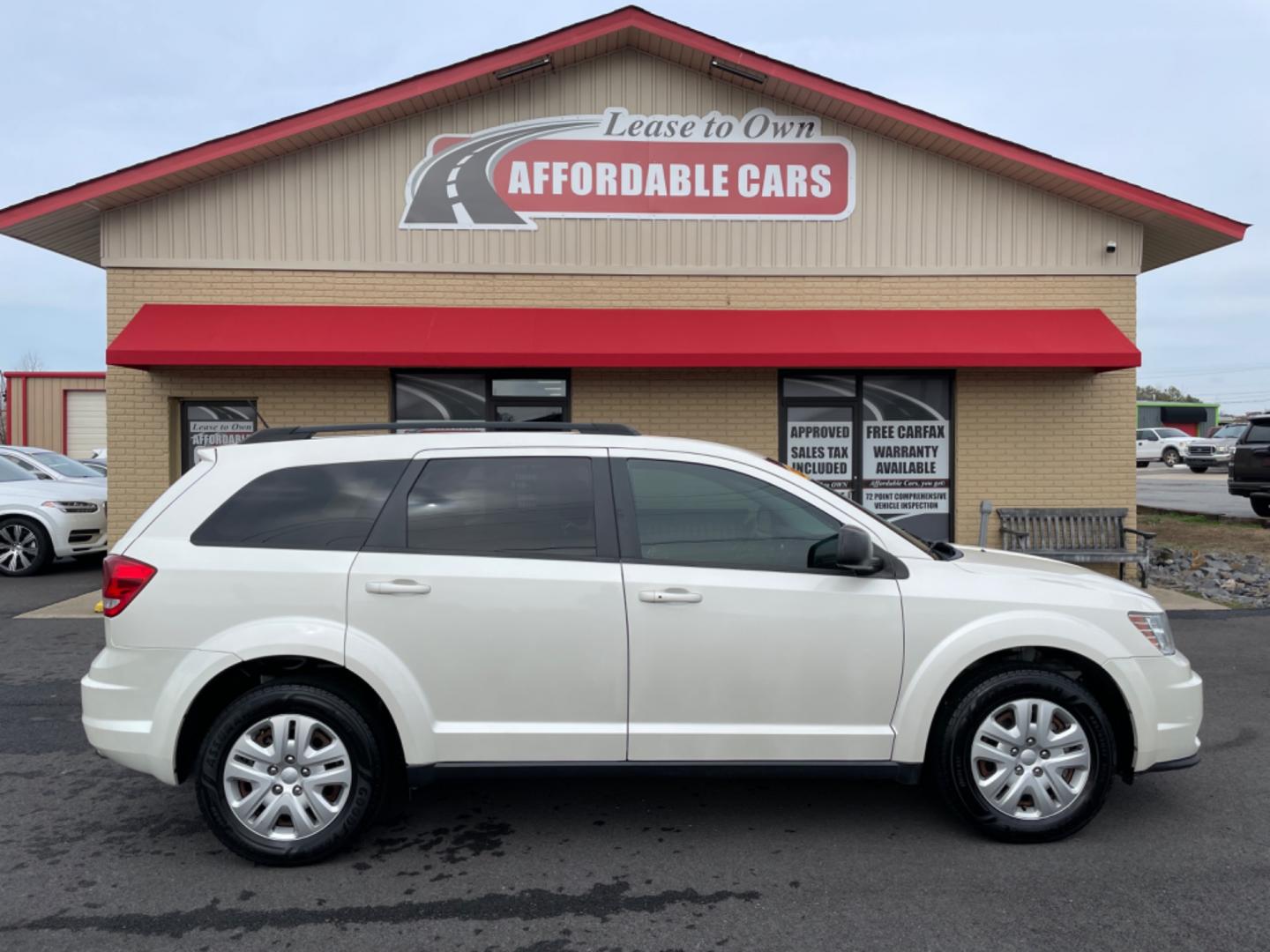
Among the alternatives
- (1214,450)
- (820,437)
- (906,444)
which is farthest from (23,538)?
(1214,450)

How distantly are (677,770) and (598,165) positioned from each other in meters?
8.07

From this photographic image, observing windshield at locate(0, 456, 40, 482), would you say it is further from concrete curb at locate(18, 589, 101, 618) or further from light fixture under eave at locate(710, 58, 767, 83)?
light fixture under eave at locate(710, 58, 767, 83)

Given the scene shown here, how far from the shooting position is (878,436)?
10672mm

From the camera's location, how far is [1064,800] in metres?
3.95

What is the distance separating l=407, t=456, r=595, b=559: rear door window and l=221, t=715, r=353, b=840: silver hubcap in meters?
0.90

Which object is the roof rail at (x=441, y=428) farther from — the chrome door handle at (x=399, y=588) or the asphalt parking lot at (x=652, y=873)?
the asphalt parking lot at (x=652, y=873)

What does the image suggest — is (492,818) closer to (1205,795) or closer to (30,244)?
(1205,795)

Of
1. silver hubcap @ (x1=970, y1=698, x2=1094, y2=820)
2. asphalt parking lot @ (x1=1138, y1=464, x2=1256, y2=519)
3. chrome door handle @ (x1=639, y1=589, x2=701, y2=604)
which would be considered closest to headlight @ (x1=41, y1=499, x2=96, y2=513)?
chrome door handle @ (x1=639, y1=589, x2=701, y2=604)

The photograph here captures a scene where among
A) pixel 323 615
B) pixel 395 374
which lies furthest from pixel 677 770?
pixel 395 374

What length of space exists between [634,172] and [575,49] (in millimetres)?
1430

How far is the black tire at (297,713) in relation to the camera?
3.75 m

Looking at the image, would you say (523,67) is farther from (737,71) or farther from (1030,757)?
(1030,757)

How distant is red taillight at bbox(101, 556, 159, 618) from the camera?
3805mm

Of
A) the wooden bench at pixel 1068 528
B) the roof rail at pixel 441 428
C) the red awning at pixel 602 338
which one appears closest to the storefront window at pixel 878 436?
the wooden bench at pixel 1068 528
